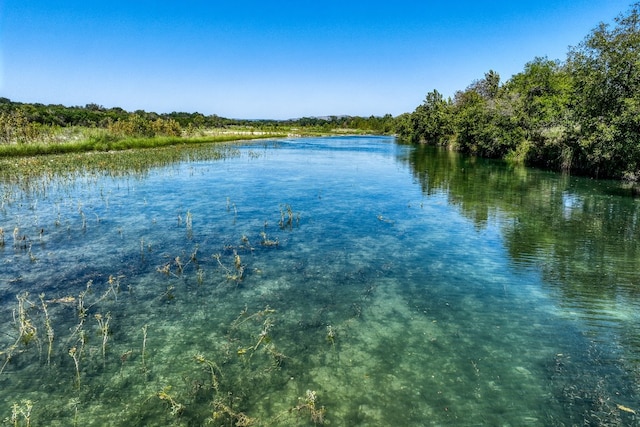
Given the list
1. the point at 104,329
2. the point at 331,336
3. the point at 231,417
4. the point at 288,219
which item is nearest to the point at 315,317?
the point at 331,336

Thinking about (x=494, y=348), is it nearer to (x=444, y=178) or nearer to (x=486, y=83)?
(x=444, y=178)

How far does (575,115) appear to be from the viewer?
26.0 meters

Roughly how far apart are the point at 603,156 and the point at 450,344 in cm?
2728

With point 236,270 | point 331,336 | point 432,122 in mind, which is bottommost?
point 331,336

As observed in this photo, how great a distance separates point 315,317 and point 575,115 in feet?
91.3

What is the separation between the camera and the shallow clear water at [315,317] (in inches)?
205

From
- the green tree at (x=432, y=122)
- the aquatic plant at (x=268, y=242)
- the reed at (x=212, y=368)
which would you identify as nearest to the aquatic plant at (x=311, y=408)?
the reed at (x=212, y=368)

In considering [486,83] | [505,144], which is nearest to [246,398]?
[505,144]

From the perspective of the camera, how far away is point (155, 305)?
8.09 m

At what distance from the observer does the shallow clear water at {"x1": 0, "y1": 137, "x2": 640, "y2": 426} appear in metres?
5.22

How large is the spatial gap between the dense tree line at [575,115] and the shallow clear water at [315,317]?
937cm

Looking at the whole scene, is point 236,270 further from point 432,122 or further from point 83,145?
point 432,122

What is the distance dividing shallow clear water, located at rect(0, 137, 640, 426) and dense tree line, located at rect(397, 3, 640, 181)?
9370 mm

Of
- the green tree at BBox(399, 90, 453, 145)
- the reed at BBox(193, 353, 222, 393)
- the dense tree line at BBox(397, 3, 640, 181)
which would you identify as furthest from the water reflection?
the green tree at BBox(399, 90, 453, 145)
